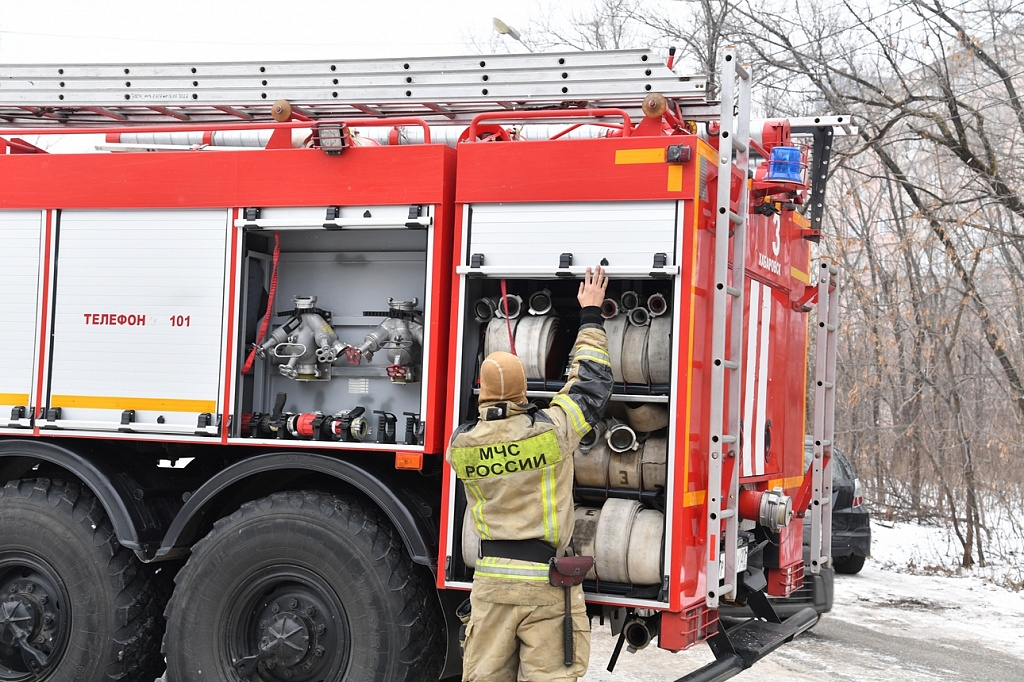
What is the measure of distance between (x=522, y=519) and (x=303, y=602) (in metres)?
1.33

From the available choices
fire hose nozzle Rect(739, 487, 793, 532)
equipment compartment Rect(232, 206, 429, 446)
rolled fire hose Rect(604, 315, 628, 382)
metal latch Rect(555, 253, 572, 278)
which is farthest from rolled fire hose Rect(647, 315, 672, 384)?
equipment compartment Rect(232, 206, 429, 446)

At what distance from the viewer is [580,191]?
16.1ft

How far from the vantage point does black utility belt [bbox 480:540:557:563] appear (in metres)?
4.55

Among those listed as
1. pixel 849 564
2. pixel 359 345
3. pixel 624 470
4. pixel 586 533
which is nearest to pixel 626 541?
pixel 586 533

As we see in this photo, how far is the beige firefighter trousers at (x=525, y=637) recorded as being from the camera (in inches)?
177

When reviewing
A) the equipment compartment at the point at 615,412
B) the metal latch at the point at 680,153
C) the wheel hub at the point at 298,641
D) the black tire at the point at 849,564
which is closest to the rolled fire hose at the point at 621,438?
the equipment compartment at the point at 615,412

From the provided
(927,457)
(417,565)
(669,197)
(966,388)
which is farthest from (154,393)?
(966,388)

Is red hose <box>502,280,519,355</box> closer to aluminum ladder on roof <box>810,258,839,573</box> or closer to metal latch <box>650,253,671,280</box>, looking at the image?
metal latch <box>650,253,671,280</box>

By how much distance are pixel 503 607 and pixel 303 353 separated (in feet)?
5.79

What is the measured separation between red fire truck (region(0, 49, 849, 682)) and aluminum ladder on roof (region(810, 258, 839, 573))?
0.41 meters

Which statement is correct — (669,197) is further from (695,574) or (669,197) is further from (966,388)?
(966,388)

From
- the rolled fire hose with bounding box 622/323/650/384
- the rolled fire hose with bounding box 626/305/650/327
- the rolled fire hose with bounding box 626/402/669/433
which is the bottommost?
the rolled fire hose with bounding box 626/402/669/433

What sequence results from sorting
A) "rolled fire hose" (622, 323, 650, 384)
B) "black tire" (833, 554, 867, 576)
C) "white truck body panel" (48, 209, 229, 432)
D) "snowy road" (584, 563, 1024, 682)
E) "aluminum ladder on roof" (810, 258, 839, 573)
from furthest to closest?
"black tire" (833, 554, 867, 576) → "snowy road" (584, 563, 1024, 682) → "aluminum ladder on roof" (810, 258, 839, 573) → "white truck body panel" (48, 209, 229, 432) → "rolled fire hose" (622, 323, 650, 384)

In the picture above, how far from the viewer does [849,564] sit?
1179 centimetres
